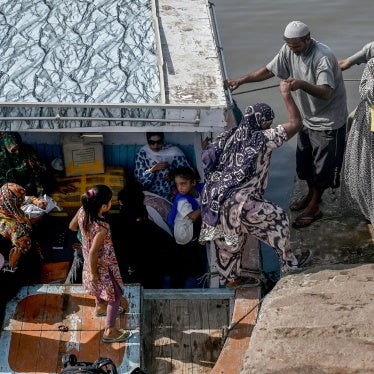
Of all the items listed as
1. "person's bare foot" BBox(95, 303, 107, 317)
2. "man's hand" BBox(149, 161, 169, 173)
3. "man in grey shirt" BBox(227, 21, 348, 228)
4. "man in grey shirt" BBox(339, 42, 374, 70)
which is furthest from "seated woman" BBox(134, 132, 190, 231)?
"man in grey shirt" BBox(339, 42, 374, 70)

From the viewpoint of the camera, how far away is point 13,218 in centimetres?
618

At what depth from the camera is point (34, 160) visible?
7.11 meters

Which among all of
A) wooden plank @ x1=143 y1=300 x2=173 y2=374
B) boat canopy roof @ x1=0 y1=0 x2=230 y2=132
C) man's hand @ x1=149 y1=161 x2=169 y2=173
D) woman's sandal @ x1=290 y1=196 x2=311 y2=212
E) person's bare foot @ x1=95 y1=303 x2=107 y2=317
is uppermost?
boat canopy roof @ x1=0 y1=0 x2=230 y2=132

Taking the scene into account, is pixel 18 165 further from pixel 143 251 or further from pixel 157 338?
pixel 157 338

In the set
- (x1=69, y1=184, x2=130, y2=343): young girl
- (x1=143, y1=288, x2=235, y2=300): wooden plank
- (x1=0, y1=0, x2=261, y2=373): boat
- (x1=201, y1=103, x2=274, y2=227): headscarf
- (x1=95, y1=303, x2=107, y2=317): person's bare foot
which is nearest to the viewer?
(x1=69, y1=184, x2=130, y2=343): young girl

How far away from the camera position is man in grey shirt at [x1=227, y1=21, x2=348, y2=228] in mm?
6129

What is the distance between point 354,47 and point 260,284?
7.49 m

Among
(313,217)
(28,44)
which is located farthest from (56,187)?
(313,217)

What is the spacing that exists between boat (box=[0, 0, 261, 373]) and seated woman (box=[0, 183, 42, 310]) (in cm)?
12

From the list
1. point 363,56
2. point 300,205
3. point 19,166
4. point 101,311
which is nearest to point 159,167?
point 19,166

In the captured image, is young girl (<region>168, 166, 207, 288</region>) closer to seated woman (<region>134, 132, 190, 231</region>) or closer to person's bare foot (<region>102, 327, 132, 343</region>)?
seated woman (<region>134, 132, 190, 231</region>)

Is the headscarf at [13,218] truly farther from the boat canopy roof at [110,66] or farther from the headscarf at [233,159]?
the headscarf at [233,159]

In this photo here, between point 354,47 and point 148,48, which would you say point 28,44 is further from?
point 354,47

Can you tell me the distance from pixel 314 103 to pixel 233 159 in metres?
1.03
